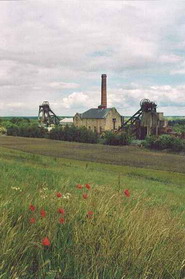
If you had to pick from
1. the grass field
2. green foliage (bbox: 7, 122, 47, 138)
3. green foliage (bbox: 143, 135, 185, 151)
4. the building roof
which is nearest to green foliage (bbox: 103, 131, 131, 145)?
green foliage (bbox: 143, 135, 185, 151)

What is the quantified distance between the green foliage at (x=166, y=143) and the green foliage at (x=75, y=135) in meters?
15.1

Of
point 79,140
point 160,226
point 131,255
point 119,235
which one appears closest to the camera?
point 131,255

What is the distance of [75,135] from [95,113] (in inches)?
541

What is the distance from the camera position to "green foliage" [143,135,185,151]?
61719mm

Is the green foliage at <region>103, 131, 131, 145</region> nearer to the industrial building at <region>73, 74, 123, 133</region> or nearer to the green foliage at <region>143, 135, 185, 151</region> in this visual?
the green foliage at <region>143, 135, 185, 151</region>

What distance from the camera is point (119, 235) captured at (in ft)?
14.1

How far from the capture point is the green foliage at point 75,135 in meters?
76.1

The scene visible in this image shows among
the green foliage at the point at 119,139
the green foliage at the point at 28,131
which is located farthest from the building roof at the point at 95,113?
the green foliage at the point at 119,139

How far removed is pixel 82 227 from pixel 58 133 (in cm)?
7730

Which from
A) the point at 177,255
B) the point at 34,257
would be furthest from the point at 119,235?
the point at 34,257

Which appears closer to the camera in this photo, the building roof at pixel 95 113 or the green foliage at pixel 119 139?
the green foliage at pixel 119 139

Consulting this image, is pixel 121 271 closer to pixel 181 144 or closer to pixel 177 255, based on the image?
pixel 177 255

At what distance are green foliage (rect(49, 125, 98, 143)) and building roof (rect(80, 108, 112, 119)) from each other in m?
10.9

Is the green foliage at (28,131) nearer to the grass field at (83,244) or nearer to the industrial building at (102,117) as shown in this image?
the industrial building at (102,117)
